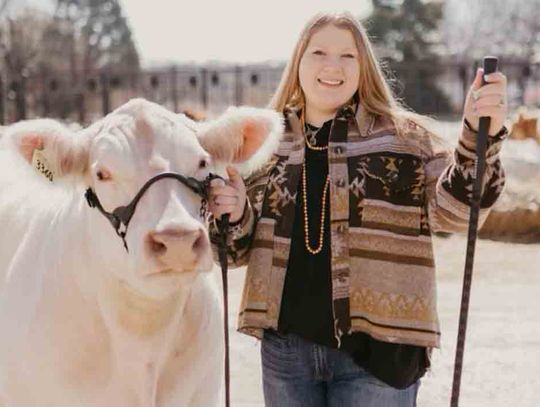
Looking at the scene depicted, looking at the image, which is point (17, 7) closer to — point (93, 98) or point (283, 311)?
point (93, 98)

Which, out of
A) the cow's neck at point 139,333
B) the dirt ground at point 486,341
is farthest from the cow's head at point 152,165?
the dirt ground at point 486,341

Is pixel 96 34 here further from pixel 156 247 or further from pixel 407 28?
pixel 156 247

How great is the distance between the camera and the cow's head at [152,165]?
267 centimetres

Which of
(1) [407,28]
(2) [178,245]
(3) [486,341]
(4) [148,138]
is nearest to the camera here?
(2) [178,245]

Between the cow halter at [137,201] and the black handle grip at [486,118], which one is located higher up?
the black handle grip at [486,118]

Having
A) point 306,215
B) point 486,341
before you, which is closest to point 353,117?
point 306,215

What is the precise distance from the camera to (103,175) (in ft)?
9.56

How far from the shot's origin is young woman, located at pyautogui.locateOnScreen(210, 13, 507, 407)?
305 centimetres

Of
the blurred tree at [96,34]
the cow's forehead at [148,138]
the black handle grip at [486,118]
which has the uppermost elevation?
the black handle grip at [486,118]

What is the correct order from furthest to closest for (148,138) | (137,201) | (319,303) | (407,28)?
(407,28)
(319,303)
(148,138)
(137,201)

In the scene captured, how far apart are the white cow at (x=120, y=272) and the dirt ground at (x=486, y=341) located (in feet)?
4.71

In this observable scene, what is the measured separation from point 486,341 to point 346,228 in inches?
162

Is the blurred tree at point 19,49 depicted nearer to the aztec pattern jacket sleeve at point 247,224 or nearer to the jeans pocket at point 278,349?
the aztec pattern jacket sleeve at point 247,224

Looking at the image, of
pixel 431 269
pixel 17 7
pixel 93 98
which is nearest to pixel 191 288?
pixel 431 269
